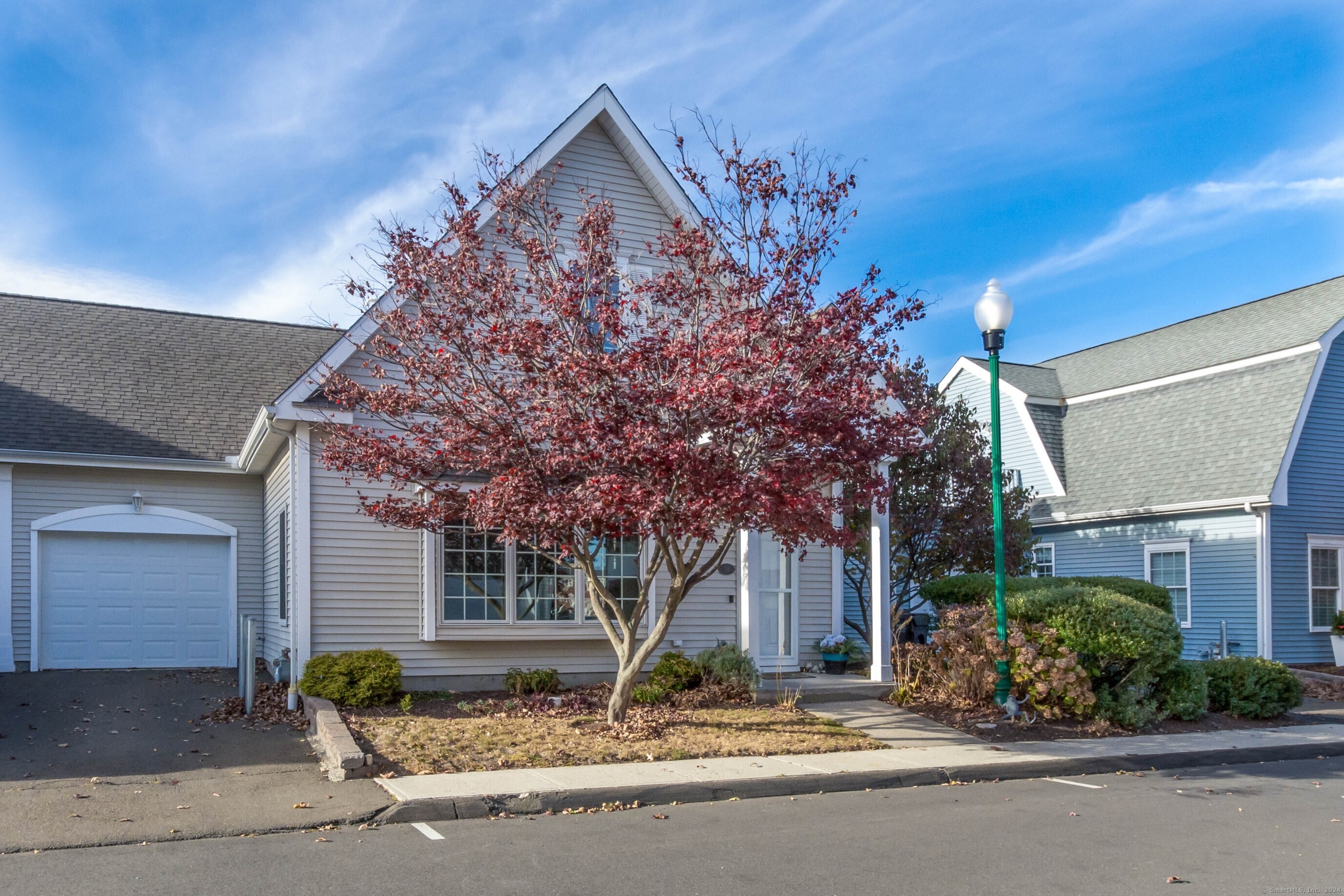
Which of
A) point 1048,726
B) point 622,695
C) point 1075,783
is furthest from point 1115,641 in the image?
point 622,695

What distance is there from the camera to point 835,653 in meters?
14.6

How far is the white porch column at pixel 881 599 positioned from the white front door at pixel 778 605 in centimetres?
106

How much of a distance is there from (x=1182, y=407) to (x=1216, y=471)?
7.61ft

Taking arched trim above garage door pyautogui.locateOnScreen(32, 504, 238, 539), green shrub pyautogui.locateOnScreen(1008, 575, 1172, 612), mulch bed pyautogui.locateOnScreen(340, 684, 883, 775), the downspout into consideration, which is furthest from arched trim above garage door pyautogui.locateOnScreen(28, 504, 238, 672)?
green shrub pyautogui.locateOnScreen(1008, 575, 1172, 612)

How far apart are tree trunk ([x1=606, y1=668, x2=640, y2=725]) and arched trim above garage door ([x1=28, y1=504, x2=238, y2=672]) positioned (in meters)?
7.46

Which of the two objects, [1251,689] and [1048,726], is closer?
[1048,726]

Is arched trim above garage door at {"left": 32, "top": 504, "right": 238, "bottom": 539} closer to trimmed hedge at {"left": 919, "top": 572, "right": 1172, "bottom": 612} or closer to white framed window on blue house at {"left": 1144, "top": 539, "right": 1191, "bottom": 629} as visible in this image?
trimmed hedge at {"left": 919, "top": 572, "right": 1172, "bottom": 612}

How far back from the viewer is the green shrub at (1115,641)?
39.5 ft

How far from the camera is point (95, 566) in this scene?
15070 millimetres

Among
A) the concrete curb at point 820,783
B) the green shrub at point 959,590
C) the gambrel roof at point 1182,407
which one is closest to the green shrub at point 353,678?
the concrete curb at point 820,783

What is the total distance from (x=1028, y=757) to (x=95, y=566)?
41.0ft

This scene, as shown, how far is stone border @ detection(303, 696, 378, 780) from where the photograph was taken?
8.51m

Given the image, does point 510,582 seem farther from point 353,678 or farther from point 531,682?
point 353,678

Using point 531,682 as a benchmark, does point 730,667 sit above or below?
above
